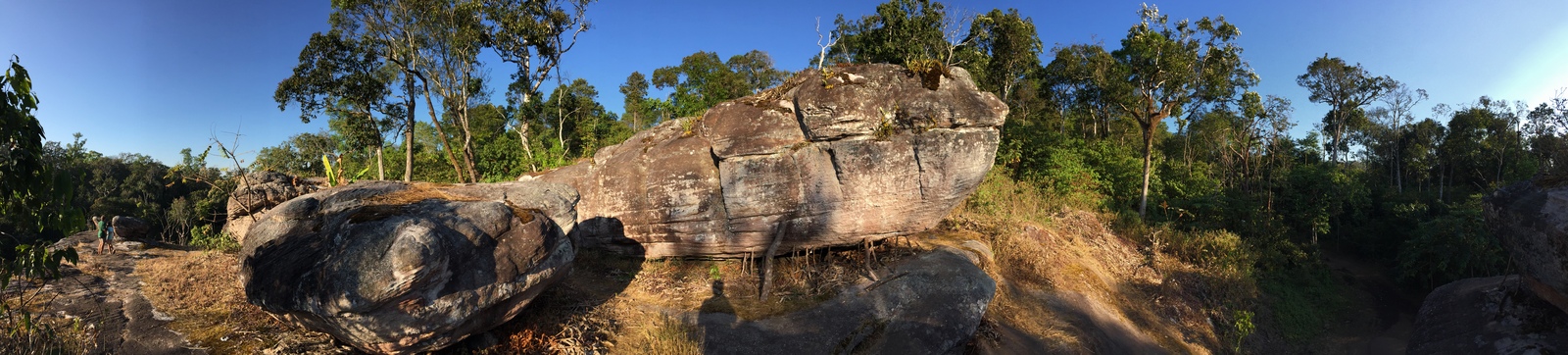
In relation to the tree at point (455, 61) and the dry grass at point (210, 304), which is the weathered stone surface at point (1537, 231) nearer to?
the dry grass at point (210, 304)

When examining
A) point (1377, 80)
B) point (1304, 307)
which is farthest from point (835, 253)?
point (1377, 80)

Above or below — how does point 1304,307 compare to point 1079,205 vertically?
below

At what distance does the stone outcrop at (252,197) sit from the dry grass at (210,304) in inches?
22.5

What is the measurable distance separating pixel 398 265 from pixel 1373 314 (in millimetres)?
21682

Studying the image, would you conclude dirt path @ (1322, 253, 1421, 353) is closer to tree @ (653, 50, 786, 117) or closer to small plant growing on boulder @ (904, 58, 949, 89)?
small plant growing on boulder @ (904, 58, 949, 89)

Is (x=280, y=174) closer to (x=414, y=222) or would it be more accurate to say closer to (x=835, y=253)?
(x=414, y=222)

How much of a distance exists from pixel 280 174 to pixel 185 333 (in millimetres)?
5323

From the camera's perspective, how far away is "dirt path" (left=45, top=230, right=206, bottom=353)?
6355 mm

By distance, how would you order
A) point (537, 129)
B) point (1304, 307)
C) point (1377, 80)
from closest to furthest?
point (1304, 307)
point (537, 129)
point (1377, 80)

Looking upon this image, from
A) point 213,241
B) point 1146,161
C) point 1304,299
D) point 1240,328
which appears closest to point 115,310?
point 213,241

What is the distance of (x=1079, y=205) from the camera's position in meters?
17.2

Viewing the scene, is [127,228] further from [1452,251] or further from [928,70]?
[1452,251]

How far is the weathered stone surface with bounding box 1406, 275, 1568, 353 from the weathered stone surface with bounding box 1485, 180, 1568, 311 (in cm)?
88

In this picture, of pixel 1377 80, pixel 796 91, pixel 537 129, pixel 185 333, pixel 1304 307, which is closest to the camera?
pixel 185 333
